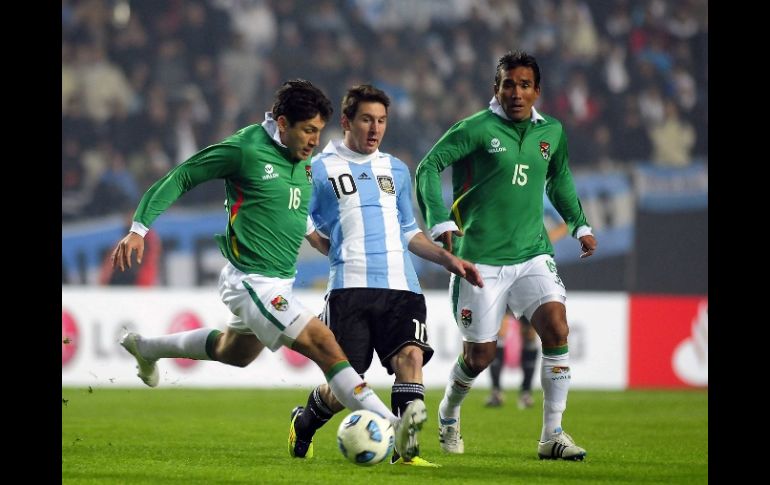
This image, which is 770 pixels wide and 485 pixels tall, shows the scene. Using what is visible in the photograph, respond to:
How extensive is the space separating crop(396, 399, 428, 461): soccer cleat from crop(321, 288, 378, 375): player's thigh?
2.39 feet

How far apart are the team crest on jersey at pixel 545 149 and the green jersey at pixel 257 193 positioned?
148 centimetres

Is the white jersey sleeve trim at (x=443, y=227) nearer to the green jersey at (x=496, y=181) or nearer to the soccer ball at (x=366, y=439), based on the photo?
the green jersey at (x=496, y=181)

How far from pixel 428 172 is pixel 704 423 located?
4562 mm

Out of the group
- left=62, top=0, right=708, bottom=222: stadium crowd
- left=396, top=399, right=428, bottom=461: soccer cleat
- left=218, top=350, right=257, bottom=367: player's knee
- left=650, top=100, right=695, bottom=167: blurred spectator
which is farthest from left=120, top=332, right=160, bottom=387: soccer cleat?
left=650, top=100, right=695, bottom=167: blurred spectator

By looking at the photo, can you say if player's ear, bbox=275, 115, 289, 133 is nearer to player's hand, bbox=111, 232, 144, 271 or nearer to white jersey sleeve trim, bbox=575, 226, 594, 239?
player's hand, bbox=111, 232, 144, 271

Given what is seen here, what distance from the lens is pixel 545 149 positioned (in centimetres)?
742

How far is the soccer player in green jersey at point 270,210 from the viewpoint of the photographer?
6.31 meters

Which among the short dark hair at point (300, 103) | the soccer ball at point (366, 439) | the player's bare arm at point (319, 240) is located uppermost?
the short dark hair at point (300, 103)

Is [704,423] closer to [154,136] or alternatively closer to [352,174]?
[352,174]

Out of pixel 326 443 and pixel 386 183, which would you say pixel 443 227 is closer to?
pixel 386 183

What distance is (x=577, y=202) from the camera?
303 inches

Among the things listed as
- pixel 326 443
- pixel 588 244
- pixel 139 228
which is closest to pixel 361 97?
pixel 139 228

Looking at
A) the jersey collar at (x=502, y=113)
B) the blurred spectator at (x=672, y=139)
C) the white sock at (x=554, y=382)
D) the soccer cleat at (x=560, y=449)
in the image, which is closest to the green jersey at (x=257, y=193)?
the jersey collar at (x=502, y=113)
